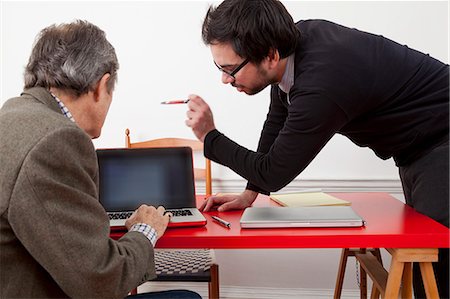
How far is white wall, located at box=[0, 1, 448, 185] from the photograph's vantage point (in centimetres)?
241

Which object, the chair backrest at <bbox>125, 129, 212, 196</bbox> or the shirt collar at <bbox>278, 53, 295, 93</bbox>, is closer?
the shirt collar at <bbox>278, 53, 295, 93</bbox>

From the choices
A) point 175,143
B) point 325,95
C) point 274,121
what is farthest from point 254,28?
point 175,143

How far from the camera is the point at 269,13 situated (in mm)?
1322

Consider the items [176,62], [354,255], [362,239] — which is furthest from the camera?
[176,62]

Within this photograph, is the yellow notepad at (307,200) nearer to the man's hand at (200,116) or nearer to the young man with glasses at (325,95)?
the young man with glasses at (325,95)

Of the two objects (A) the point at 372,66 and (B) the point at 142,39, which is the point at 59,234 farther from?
(B) the point at 142,39

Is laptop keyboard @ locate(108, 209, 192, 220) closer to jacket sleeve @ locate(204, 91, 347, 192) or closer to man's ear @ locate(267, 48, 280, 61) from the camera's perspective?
jacket sleeve @ locate(204, 91, 347, 192)

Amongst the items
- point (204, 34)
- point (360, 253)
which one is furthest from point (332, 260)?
point (204, 34)

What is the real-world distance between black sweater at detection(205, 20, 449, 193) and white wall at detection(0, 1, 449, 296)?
981mm

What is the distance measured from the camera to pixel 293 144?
50.2 inches

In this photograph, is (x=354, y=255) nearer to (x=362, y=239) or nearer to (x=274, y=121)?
(x=274, y=121)

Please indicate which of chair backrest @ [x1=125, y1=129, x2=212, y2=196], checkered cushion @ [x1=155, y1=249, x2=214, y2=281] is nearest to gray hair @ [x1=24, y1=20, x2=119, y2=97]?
checkered cushion @ [x1=155, y1=249, x2=214, y2=281]

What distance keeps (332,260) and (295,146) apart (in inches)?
56.5

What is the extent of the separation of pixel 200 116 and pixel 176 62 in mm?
1270
